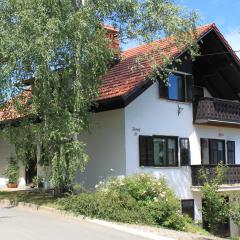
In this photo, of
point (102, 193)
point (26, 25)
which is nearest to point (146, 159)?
point (102, 193)

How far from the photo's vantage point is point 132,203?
17953mm

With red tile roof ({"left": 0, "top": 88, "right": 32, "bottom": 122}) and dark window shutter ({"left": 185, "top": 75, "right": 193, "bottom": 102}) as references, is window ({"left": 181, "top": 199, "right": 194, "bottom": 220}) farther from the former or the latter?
red tile roof ({"left": 0, "top": 88, "right": 32, "bottom": 122})

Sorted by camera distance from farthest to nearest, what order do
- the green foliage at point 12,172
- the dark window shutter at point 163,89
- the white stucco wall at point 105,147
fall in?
the green foliage at point 12,172 → the dark window shutter at point 163,89 → the white stucco wall at point 105,147

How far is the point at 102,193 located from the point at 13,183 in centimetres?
1042

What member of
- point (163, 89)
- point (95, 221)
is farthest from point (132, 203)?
point (163, 89)

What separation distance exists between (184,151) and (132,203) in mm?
7660

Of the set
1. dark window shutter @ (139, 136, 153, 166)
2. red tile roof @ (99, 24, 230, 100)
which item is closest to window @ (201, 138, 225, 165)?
dark window shutter @ (139, 136, 153, 166)

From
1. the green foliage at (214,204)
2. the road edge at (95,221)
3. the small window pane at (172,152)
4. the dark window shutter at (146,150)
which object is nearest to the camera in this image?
the road edge at (95,221)

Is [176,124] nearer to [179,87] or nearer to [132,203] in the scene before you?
[179,87]

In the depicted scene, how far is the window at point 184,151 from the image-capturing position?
25.0 meters

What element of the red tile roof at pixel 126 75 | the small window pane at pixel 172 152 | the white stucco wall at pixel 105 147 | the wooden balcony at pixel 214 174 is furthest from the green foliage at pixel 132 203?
the wooden balcony at pixel 214 174

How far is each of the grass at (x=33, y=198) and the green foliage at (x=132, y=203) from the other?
1238mm

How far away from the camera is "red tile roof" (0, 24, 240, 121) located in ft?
69.9

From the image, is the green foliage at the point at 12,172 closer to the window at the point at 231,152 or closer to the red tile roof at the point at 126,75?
the red tile roof at the point at 126,75
